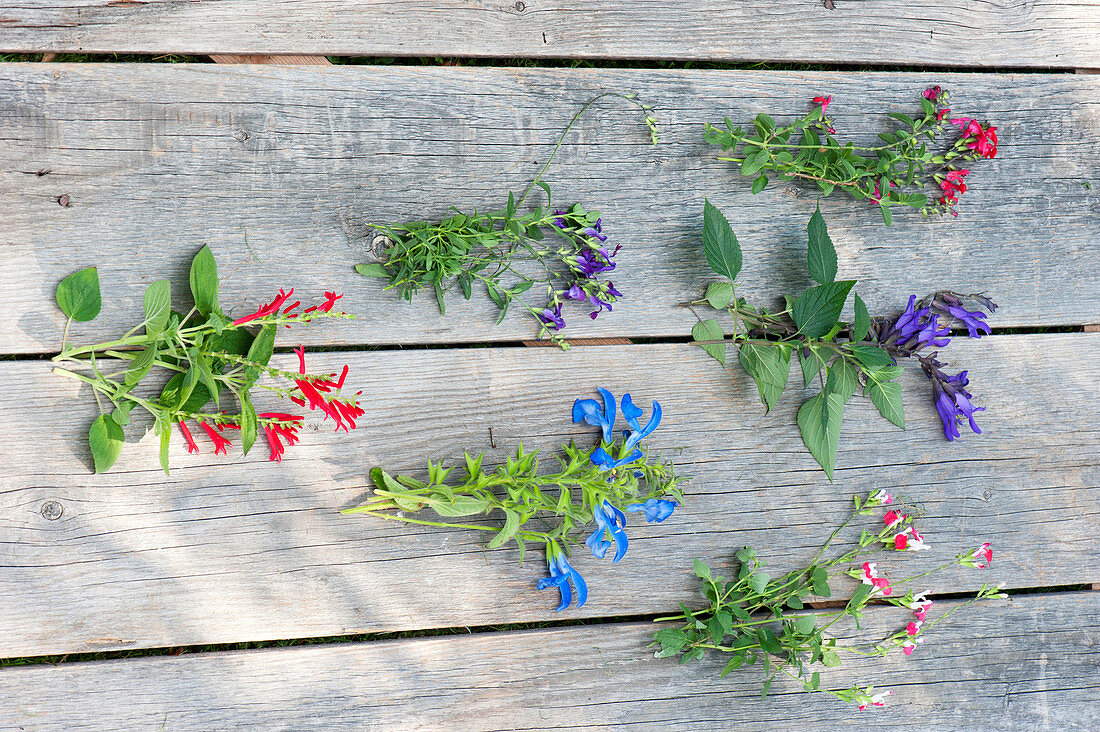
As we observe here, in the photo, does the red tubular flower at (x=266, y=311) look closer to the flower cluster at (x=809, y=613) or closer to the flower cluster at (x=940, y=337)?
the flower cluster at (x=809, y=613)

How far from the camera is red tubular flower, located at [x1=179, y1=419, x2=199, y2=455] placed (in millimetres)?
A: 1132

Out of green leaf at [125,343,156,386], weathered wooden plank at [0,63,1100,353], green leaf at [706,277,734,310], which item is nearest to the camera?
green leaf at [125,343,156,386]

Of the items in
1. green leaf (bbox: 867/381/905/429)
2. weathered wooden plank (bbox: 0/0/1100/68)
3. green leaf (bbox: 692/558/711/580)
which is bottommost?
green leaf (bbox: 692/558/711/580)

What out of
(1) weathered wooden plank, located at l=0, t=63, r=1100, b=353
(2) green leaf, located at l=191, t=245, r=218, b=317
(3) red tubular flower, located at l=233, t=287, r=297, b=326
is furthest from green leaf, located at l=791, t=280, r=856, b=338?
(2) green leaf, located at l=191, t=245, r=218, b=317

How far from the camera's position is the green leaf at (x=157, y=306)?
3.61 ft

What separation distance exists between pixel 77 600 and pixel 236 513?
0.31 m

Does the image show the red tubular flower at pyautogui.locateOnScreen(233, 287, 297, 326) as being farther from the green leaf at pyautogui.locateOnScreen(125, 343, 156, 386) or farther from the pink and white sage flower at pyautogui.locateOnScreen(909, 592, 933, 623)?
the pink and white sage flower at pyautogui.locateOnScreen(909, 592, 933, 623)

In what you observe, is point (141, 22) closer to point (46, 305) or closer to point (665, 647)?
point (46, 305)

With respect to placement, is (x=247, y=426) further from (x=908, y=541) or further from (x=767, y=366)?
(x=908, y=541)

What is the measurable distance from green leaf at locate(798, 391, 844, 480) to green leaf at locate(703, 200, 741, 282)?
1.02 feet

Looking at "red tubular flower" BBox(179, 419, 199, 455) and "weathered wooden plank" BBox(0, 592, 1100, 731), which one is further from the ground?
"red tubular flower" BBox(179, 419, 199, 455)

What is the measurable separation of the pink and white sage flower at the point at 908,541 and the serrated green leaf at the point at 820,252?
55cm

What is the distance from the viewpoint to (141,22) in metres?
1.19

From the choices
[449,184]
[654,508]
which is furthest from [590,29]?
[654,508]
